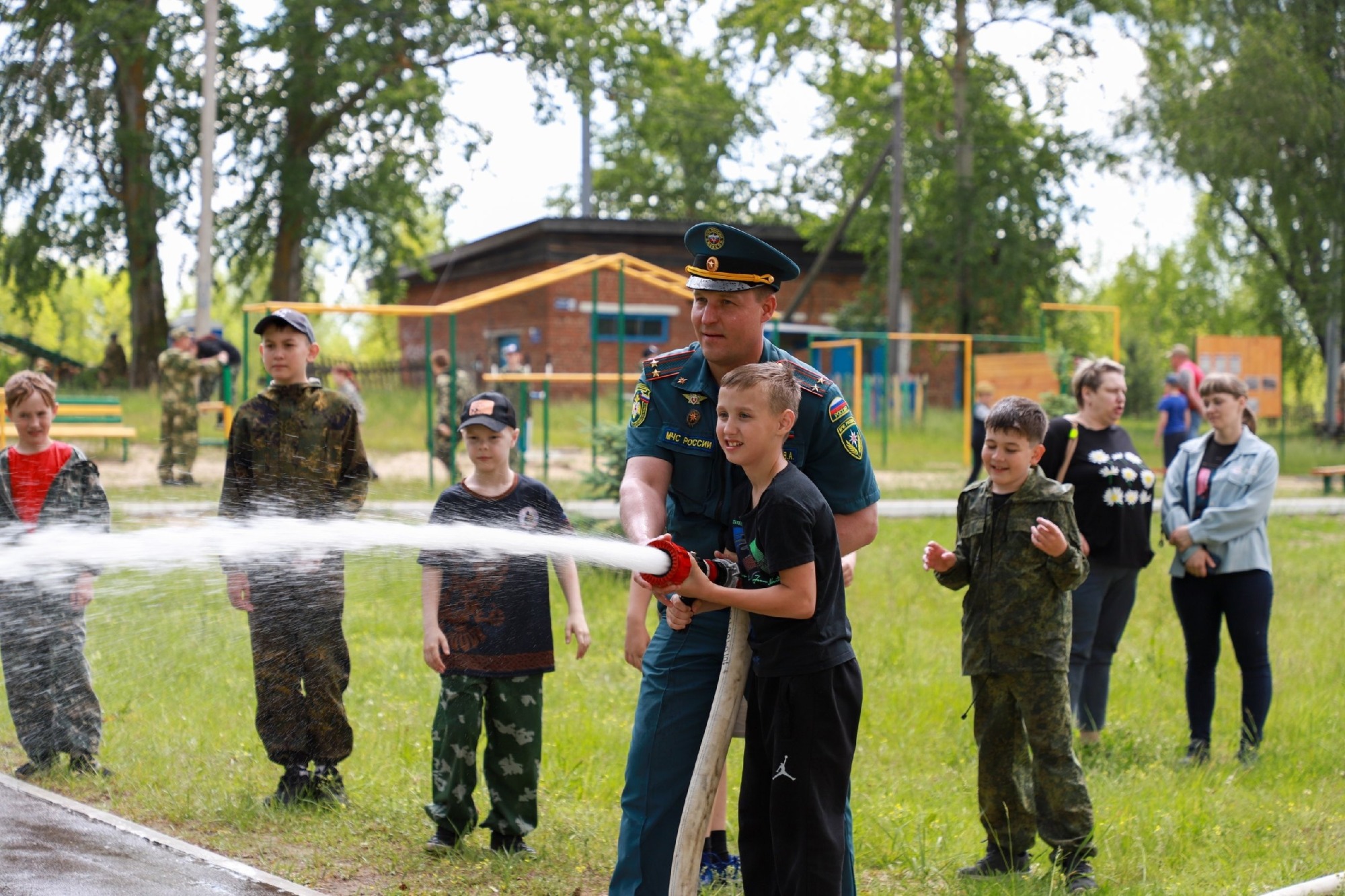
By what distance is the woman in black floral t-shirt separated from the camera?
646 cm

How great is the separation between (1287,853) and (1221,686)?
3.15 m

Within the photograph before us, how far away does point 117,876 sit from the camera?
429 centimetres

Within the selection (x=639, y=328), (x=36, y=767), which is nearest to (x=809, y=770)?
(x=36, y=767)

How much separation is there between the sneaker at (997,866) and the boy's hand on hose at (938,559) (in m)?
1.04

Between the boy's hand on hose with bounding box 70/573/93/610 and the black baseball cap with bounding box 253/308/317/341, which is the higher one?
the black baseball cap with bounding box 253/308/317/341

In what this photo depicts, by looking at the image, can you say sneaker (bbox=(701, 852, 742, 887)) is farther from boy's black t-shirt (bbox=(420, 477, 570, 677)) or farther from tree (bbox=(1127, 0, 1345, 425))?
tree (bbox=(1127, 0, 1345, 425))

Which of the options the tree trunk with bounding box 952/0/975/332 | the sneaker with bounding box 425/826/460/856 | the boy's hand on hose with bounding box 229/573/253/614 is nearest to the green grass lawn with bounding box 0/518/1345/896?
the sneaker with bounding box 425/826/460/856

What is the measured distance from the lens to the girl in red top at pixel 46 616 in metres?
5.64

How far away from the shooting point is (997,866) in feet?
15.8

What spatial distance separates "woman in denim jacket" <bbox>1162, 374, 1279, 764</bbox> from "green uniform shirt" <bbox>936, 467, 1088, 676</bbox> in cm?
174

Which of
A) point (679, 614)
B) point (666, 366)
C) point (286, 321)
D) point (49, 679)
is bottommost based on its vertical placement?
point (49, 679)

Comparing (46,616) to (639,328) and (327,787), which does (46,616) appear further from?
(639,328)

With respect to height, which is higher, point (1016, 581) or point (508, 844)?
point (1016, 581)

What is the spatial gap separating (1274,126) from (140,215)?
77.6ft
